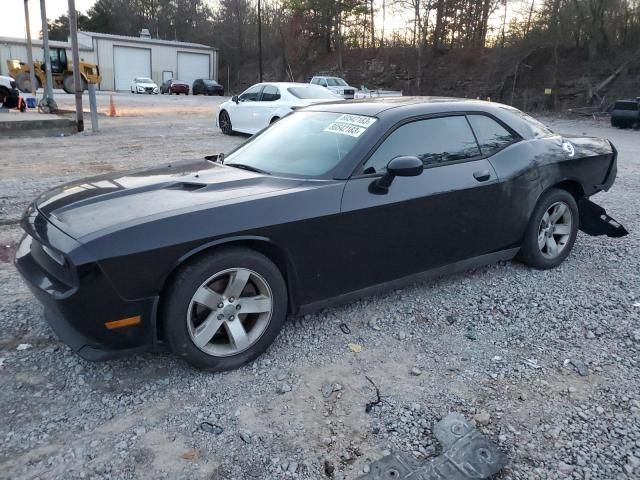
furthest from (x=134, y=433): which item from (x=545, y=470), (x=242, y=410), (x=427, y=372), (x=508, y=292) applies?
(x=508, y=292)

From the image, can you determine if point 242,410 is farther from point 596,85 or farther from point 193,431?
point 596,85

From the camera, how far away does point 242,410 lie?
270cm

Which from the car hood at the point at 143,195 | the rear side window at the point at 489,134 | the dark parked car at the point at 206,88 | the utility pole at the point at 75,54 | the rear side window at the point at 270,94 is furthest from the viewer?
the dark parked car at the point at 206,88

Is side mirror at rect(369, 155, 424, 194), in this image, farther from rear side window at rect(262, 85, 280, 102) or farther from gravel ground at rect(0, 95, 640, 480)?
rear side window at rect(262, 85, 280, 102)

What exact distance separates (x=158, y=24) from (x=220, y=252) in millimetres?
72809

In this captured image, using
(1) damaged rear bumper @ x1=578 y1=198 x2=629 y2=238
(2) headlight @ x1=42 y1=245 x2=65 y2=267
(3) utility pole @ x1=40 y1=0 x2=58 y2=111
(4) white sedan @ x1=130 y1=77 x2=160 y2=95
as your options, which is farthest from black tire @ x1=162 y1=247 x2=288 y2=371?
(4) white sedan @ x1=130 y1=77 x2=160 y2=95

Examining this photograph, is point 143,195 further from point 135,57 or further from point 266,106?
point 135,57

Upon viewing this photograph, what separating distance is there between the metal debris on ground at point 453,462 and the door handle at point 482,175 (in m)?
1.97

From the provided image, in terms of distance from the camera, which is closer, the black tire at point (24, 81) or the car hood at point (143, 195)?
the car hood at point (143, 195)

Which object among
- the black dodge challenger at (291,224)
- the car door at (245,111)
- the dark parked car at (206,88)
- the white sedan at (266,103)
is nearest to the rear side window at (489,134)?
the black dodge challenger at (291,224)

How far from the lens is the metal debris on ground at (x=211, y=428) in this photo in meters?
2.54

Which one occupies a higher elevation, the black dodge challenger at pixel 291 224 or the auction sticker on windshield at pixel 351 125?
the auction sticker on windshield at pixel 351 125

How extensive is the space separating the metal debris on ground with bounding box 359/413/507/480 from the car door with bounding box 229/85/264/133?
11.9 metres

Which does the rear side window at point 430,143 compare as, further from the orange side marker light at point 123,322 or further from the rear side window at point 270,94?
the rear side window at point 270,94
